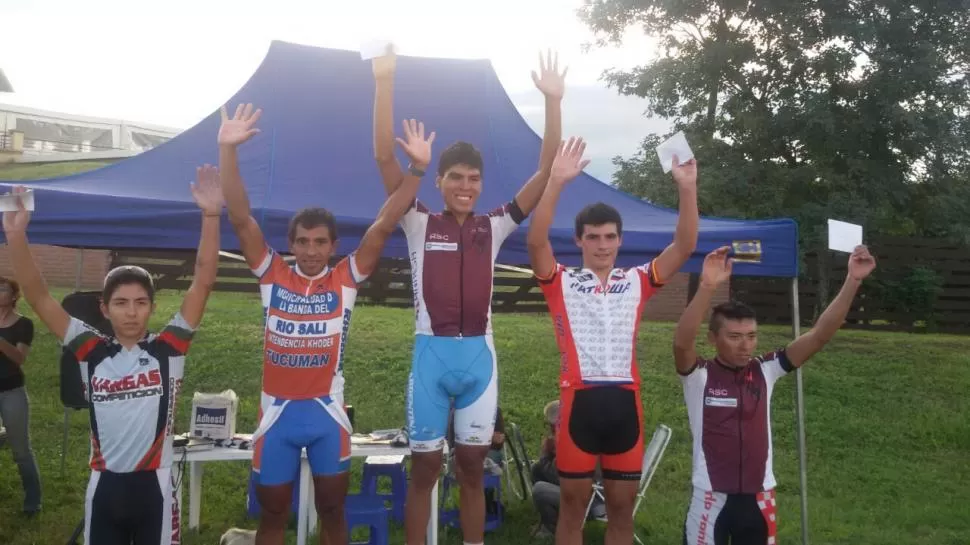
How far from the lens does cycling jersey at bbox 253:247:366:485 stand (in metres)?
3.19

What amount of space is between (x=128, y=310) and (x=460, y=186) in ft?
4.88

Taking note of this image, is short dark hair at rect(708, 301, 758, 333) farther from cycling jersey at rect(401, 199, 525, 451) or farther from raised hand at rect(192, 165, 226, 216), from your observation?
raised hand at rect(192, 165, 226, 216)

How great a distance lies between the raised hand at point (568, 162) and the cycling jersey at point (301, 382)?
1.13 m

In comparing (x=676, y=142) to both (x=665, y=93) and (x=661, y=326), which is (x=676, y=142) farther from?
(x=661, y=326)

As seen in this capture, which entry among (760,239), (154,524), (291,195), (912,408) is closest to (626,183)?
(912,408)

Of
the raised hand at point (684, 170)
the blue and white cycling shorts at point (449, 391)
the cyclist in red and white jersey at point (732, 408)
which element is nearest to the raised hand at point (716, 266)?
the cyclist in red and white jersey at point (732, 408)

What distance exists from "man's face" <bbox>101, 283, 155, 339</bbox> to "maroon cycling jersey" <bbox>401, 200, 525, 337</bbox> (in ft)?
3.76

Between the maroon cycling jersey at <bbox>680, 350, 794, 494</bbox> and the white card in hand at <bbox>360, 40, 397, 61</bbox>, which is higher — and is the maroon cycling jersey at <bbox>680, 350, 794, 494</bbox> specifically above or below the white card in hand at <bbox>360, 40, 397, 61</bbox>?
below

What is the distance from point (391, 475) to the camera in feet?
17.0

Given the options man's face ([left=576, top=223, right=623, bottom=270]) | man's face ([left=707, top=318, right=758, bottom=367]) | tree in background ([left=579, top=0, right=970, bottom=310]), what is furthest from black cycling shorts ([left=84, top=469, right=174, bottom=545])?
tree in background ([left=579, top=0, right=970, bottom=310])

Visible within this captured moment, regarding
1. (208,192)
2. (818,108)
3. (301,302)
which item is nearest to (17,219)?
(208,192)

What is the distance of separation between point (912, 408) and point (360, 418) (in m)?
6.87

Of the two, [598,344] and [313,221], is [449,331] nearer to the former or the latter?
[598,344]

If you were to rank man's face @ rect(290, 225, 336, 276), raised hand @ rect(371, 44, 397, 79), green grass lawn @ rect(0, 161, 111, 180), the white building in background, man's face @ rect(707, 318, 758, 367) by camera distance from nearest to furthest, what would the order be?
raised hand @ rect(371, 44, 397, 79)
man's face @ rect(290, 225, 336, 276)
man's face @ rect(707, 318, 758, 367)
green grass lawn @ rect(0, 161, 111, 180)
the white building in background
